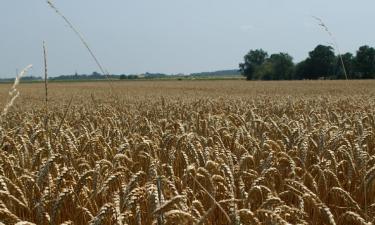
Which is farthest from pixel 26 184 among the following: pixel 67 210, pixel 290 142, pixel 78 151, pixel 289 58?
pixel 289 58

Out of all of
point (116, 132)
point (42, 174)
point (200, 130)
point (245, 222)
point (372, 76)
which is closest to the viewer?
point (245, 222)

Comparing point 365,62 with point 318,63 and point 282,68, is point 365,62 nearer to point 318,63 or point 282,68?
point 318,63

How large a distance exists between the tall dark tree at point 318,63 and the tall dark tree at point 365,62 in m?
5.51

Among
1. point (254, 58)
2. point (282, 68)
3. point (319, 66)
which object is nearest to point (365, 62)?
point (319, 66)

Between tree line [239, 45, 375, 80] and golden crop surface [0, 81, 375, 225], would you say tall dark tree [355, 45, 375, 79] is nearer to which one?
tree line [239, 45, 375, 80]

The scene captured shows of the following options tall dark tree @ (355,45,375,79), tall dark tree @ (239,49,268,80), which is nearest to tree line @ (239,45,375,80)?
tall dark tree @ (355,45,375,79)

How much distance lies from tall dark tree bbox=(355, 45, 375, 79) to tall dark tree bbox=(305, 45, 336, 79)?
5.51 m

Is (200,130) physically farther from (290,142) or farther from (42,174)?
(42,174)

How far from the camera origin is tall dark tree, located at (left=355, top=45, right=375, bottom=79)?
261 feet

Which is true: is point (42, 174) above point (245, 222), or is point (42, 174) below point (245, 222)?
above

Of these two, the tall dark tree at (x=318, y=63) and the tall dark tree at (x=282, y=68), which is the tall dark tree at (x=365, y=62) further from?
the tall dark tree at (x=282, y=68)

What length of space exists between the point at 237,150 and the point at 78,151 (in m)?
1.33

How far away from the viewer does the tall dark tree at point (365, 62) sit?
7956cm

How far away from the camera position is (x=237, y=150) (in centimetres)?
368
